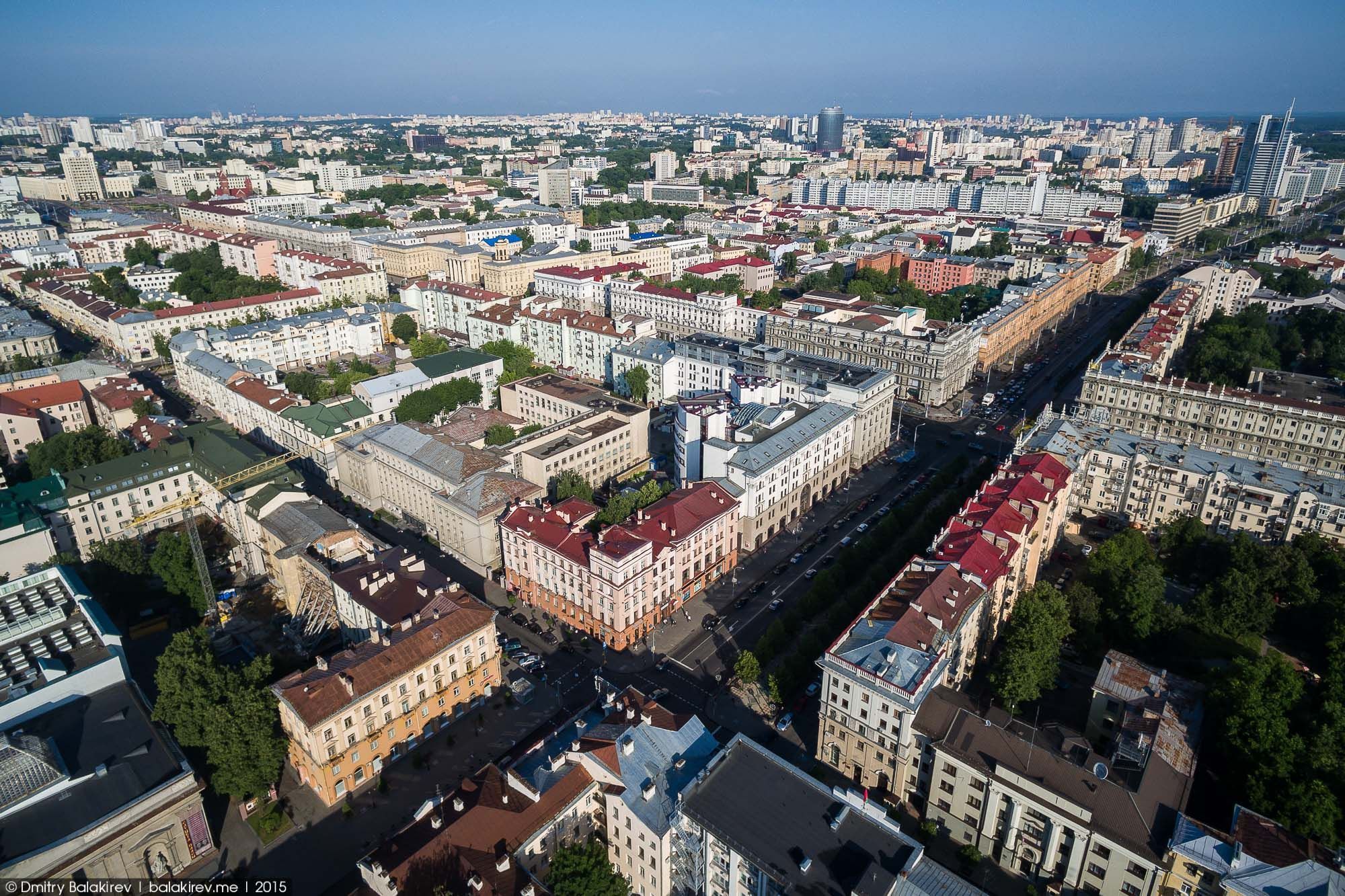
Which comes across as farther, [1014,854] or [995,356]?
[995,356]

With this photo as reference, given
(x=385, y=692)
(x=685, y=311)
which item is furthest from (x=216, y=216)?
(x=385, y=692)

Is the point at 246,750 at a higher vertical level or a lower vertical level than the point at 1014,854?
higher

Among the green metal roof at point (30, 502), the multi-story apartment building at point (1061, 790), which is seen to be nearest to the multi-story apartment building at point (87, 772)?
the green metal roof at point (30, 502)

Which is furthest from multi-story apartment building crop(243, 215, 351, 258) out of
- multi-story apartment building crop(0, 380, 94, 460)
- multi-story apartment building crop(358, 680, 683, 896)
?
multi-story apartment building crop(358, 680, 683, 896)

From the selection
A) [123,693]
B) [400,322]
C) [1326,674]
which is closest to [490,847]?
[123,693]

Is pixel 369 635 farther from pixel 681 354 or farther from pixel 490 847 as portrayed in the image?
pixel 681 354
